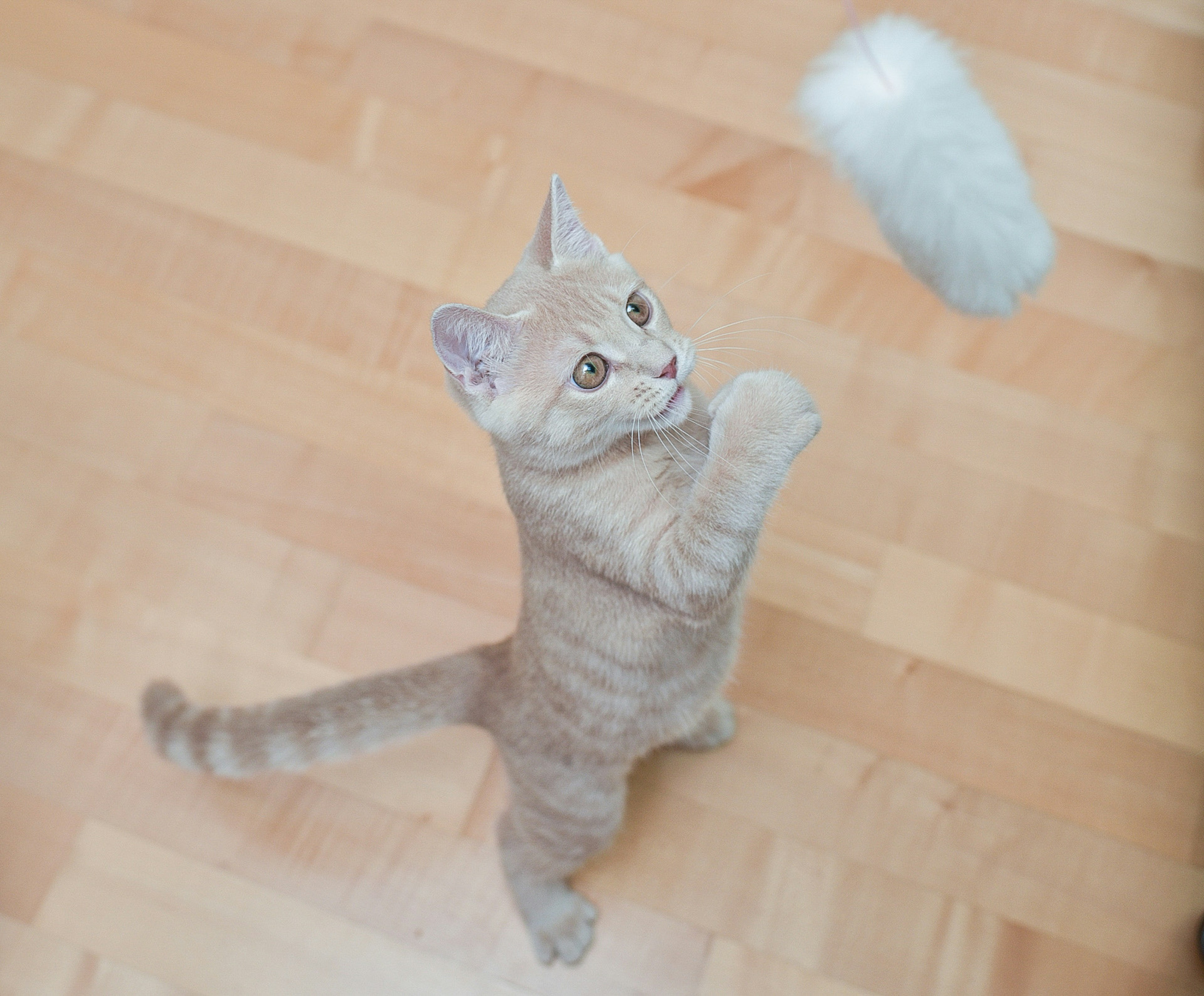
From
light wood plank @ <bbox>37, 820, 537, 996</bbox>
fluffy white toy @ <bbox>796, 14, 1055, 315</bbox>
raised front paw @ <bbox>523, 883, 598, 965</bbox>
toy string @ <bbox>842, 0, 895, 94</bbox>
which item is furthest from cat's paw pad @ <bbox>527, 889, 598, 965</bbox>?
toy string @ <bbox>842, 0, 895, 94</bbox>

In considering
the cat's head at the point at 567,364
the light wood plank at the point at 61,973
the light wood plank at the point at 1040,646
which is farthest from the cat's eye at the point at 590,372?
the light wood plank at the point at 61,973

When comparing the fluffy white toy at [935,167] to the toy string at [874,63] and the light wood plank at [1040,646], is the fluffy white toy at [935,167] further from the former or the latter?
the light wood plank at [1040,646]

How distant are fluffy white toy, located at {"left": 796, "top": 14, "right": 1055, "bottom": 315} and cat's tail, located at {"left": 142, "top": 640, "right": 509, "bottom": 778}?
2.86 ft

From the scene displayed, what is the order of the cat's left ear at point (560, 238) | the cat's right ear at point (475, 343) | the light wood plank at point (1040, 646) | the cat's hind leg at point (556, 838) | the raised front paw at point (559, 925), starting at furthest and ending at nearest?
1. the light wood plank at point (1040, 646)
2. the raised front paw at point (559, 925)
3. the cat's hind leg at point (556, 838)
4. the cat's left ear at point (560, 238)
5. the cat's right ear at point (475, 343)

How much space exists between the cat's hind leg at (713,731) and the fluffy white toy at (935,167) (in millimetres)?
755

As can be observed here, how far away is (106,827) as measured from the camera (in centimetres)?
162

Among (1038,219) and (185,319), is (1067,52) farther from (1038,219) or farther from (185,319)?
(185,319)

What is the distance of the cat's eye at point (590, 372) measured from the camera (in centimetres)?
110

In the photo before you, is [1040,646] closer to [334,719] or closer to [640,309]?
[640,309]

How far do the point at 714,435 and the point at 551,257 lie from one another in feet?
1.02

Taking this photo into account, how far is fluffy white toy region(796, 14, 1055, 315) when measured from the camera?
135cm

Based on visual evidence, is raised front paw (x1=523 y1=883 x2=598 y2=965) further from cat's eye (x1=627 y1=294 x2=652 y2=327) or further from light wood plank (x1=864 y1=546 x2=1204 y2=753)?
cat's eye (x1=627 y1=294 x2=652 y2=327)

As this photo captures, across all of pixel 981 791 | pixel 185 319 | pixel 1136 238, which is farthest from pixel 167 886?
pixel 1136 238

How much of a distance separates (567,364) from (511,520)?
0.69 m
